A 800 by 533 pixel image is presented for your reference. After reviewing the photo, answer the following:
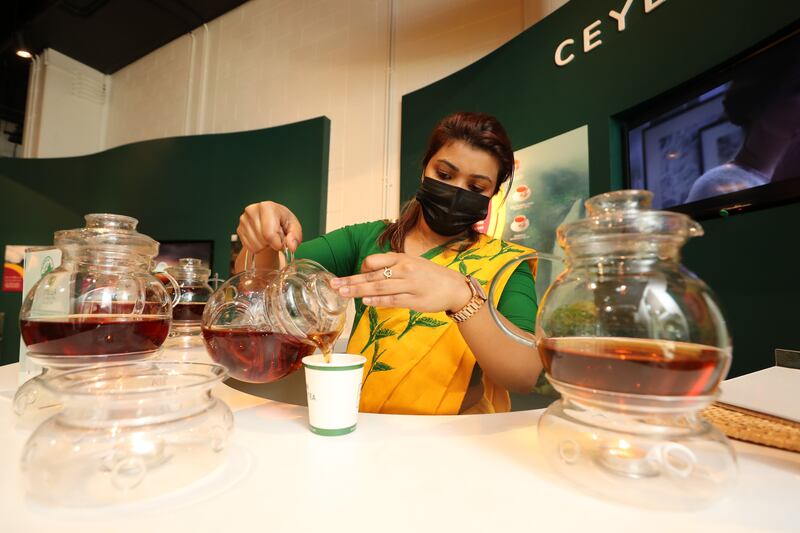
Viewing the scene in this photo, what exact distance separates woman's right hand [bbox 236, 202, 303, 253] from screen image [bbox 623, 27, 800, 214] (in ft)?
5.00

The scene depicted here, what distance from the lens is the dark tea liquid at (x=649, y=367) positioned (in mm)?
379

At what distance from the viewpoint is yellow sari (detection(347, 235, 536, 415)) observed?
984 mm

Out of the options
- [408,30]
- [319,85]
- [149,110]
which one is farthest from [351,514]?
[149,110]

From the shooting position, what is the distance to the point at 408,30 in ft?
9.90

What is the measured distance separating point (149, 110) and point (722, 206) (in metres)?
5.74

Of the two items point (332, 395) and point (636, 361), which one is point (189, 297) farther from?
point (636, 361)

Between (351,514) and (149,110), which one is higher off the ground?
(149,110)

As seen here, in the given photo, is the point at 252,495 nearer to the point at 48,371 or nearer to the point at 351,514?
the point at 351,514

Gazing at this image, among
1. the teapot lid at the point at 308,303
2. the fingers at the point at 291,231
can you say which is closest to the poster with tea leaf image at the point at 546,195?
the fingers at the point at 291,231

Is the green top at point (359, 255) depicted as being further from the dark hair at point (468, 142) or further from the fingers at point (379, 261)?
the fingers at point (379, 261)

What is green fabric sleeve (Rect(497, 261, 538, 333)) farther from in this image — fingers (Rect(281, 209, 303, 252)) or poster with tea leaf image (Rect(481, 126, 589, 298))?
poster with tea leaf image (Rect(481, 126, 589, 298))

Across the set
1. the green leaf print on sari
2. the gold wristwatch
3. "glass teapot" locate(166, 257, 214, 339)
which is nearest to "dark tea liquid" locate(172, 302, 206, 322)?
"glass teapot" locate(166, 257, 214, 339)

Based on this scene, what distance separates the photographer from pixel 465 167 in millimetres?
1159

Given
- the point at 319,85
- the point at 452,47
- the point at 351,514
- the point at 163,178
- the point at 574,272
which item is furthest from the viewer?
the point at 163,178
